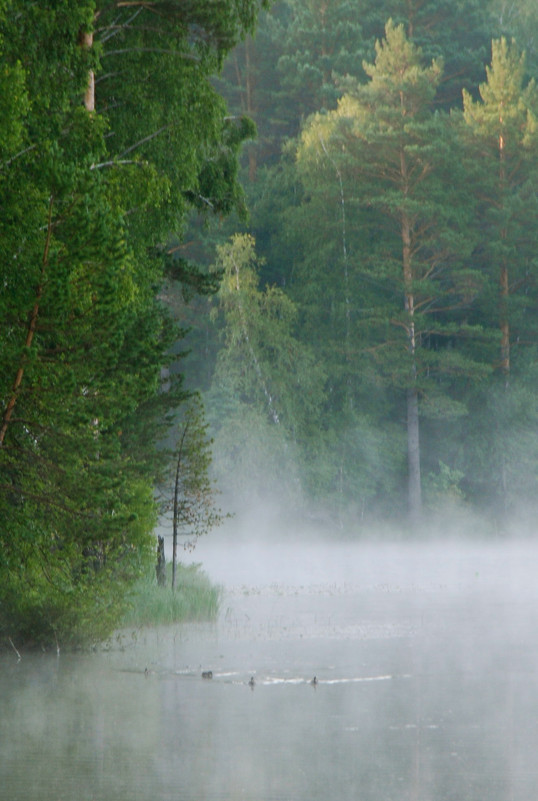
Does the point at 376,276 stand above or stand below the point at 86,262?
above

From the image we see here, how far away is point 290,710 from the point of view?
11.1 m

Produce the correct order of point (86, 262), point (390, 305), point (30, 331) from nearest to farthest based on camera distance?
point (30, 331) < point (86, 262) < point (390, 305)

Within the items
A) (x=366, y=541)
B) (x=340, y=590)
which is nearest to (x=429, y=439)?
(x=366, y=541)

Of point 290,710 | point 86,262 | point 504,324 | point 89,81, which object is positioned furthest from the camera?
point 504,324

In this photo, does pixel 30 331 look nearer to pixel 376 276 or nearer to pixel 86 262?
pixel 86 262

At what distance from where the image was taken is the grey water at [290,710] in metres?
8.41

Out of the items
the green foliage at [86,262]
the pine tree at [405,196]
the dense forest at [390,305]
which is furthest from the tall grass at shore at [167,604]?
the pine tree at [405,196]

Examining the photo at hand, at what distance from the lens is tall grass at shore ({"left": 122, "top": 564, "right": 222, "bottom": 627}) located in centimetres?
1745

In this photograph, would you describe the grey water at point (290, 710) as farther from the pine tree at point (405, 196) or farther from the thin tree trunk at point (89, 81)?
the pine tree at point (405, 196)

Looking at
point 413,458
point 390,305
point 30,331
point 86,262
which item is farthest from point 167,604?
point 390,305

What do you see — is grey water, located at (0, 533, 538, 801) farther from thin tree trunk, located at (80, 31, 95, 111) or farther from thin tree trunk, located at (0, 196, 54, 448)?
thin tree trunk, located at (80, 31, 95, 111)

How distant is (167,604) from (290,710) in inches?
285

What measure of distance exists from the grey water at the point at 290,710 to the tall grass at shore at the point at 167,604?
1.31ft

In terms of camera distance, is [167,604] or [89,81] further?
[167,604]
